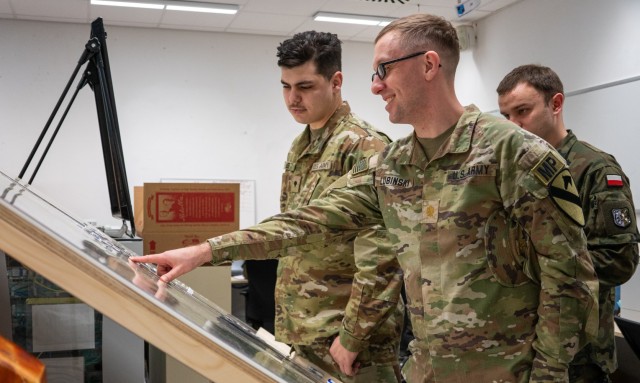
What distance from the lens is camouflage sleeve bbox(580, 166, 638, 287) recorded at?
5.69 ft

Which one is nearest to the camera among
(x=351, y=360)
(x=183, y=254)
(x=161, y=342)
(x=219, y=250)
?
(x=161, y=342)

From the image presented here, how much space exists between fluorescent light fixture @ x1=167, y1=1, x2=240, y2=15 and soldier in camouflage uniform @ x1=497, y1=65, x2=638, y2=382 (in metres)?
3.83

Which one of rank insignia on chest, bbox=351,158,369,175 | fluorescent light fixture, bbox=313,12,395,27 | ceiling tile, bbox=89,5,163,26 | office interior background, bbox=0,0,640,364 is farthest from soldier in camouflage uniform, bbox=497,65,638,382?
ceiling tile, bbox=89,5,163,26

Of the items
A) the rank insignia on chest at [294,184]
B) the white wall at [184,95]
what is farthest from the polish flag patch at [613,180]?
the white wall at [184,95]

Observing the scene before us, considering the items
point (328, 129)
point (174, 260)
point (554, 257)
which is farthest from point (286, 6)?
point (174, 260)

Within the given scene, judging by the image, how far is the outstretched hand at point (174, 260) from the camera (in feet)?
2.69

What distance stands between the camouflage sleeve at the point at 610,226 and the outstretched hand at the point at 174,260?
1256 millimetres

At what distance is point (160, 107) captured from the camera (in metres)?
6.00

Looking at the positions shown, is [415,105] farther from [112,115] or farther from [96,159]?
[96,159]

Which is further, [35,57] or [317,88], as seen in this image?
[35,57]

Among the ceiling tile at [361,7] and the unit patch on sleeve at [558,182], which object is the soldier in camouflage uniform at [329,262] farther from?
the ceiling tile at [361,7]

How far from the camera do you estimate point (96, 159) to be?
5.78 meters

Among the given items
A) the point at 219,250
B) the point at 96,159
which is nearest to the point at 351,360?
the point at 219,250

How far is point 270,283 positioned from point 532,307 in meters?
2.80
